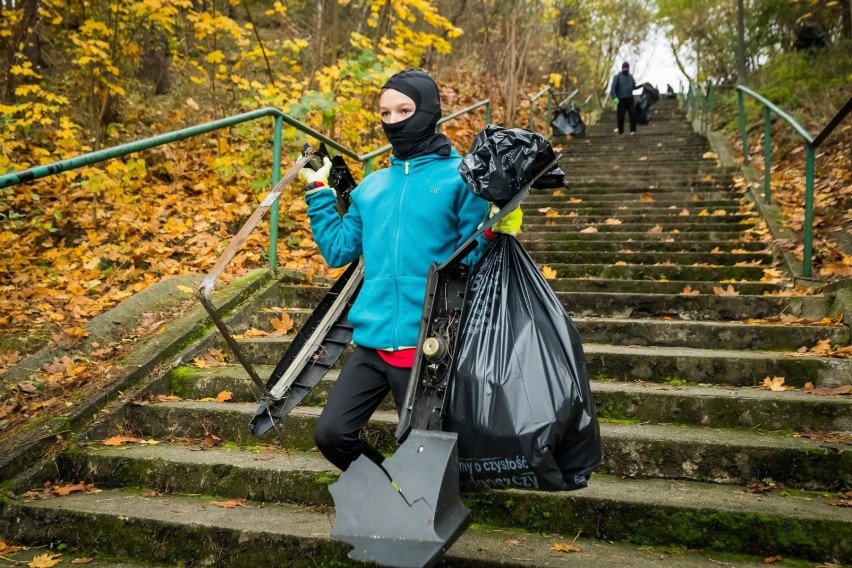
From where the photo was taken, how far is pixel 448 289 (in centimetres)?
209

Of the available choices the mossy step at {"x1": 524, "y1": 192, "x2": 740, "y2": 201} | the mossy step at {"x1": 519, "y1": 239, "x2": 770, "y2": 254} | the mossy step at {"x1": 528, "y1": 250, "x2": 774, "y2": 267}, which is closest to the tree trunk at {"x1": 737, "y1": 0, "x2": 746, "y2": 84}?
the mossy step at {"x1": 524, "y1": 192, "x2": 740, "y2": 201}

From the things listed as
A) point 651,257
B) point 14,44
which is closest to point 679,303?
point 651,257

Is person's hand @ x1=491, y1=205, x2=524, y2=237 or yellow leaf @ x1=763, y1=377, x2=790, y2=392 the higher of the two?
person's hand @ x1=491, y1=205, x2=524, y2=237

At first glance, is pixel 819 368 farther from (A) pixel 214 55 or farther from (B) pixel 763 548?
(A) pixel 214 55

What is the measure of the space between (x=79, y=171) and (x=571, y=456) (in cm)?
728

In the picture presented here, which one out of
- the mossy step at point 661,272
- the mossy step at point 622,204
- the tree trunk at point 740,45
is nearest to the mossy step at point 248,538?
the mossy step at point 661,272

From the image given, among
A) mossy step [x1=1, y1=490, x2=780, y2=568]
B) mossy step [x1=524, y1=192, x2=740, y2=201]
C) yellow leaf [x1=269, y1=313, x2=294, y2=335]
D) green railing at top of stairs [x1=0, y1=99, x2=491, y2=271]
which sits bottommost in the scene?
mossy step [x1=1, y1=490, x2=780, y2=568]

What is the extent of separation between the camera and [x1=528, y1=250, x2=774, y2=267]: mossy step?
510cm

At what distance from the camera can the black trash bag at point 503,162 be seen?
6.34 ft

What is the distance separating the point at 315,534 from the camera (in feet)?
7.97

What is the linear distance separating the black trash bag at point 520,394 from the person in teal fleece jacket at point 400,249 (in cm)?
21

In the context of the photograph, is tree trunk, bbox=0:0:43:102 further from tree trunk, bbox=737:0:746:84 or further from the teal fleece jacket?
tree trunk, bbox=737:0:746:84

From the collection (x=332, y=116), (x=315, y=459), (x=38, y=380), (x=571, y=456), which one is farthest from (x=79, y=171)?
(x=571, y=456)

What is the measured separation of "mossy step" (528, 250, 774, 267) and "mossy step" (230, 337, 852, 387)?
1.75m
